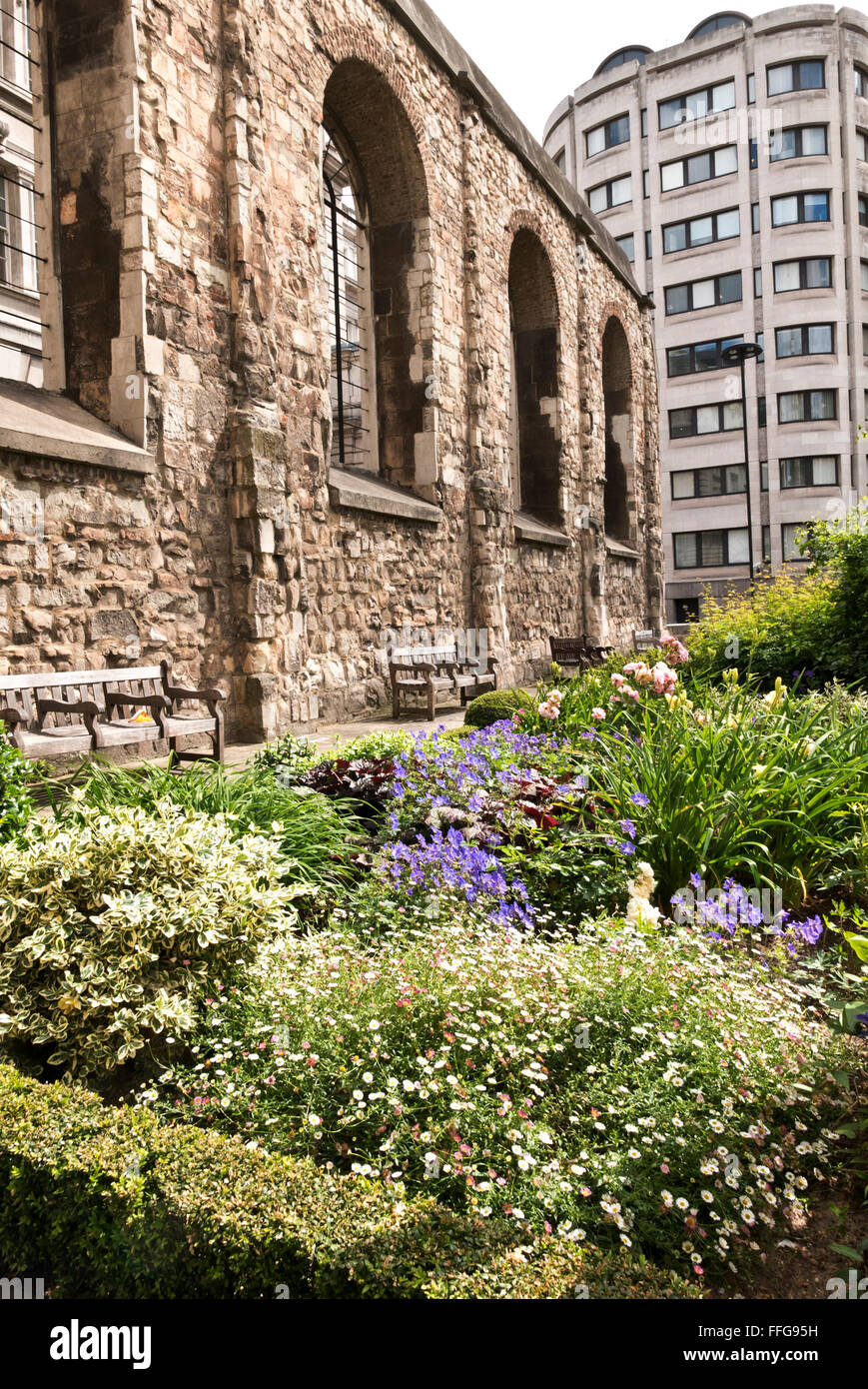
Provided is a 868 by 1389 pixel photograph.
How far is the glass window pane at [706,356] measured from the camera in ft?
115

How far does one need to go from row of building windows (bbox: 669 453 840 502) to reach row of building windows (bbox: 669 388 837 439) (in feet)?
4.56

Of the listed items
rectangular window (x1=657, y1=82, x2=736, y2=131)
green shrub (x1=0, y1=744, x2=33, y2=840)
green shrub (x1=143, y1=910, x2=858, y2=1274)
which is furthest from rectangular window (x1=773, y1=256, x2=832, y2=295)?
green shrub (x1=143, y1=910, x2=858, y2=1274)

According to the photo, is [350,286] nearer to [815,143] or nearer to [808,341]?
[808,341]

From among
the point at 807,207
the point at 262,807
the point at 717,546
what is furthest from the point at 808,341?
the point at 262,807

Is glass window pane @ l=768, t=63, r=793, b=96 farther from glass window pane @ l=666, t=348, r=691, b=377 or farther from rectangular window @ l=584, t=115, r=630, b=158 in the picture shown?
glass window pane @ l=666, t=348, r=691, b=377

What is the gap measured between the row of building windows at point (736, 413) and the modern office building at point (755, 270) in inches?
2.0

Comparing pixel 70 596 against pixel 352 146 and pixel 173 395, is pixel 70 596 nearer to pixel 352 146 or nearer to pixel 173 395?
pixel 173 395

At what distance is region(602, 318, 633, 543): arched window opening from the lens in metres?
21.8

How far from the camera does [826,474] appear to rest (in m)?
33.6

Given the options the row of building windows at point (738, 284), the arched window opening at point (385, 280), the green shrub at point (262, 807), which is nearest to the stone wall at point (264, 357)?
the arched window opening at point (385, 280)

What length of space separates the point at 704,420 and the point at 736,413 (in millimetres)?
1186

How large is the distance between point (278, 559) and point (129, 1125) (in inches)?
260

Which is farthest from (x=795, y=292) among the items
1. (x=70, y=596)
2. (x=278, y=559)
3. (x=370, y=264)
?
(x=70, y=596)

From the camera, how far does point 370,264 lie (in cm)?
1184
